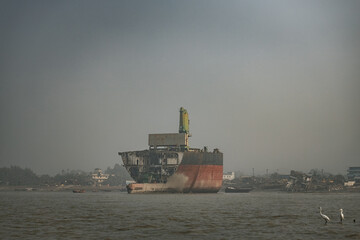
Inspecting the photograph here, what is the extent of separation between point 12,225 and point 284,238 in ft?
64.3

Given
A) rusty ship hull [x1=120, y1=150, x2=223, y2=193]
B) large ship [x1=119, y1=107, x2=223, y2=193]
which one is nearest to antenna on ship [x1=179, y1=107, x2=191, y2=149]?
large ship [x1=119, y1=107, x2=223, y2=193]

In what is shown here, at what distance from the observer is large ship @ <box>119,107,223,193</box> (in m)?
105

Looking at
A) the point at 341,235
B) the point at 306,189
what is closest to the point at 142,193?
the point at 306,189

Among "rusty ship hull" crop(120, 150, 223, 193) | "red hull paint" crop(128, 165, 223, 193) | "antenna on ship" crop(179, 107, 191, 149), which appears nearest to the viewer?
"rusty ship hull" crop(120, 150, 223, 193)

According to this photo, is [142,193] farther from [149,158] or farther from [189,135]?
[189,135]

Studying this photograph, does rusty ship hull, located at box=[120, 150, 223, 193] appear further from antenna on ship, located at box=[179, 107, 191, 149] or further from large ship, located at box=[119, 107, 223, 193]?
antenna on ship, located at box=[179, 107, 191, 149]

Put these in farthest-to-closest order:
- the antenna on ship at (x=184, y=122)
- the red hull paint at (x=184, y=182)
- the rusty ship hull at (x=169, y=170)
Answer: the antenna on ship at (x=184, y=122) < the red hull paint at (x=184, y=182) < the rusty ship hull at (x=169, y=170)

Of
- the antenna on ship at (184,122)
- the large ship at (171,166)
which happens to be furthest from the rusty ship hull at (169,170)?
the antenna on ship at (184,122)

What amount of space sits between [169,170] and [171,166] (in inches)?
62.7

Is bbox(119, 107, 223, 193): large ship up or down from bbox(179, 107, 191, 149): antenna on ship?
down

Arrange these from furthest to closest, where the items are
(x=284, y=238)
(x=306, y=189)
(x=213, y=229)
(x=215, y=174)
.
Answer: (x=306, y=189), (x=215, y=174), (x=213, y=229), (x=284, y=238)

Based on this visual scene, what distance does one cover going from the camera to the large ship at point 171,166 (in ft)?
343

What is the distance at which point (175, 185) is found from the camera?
106 m

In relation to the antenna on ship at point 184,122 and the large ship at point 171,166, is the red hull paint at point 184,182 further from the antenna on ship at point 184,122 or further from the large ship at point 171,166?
the antenna on ship at point 184,122
